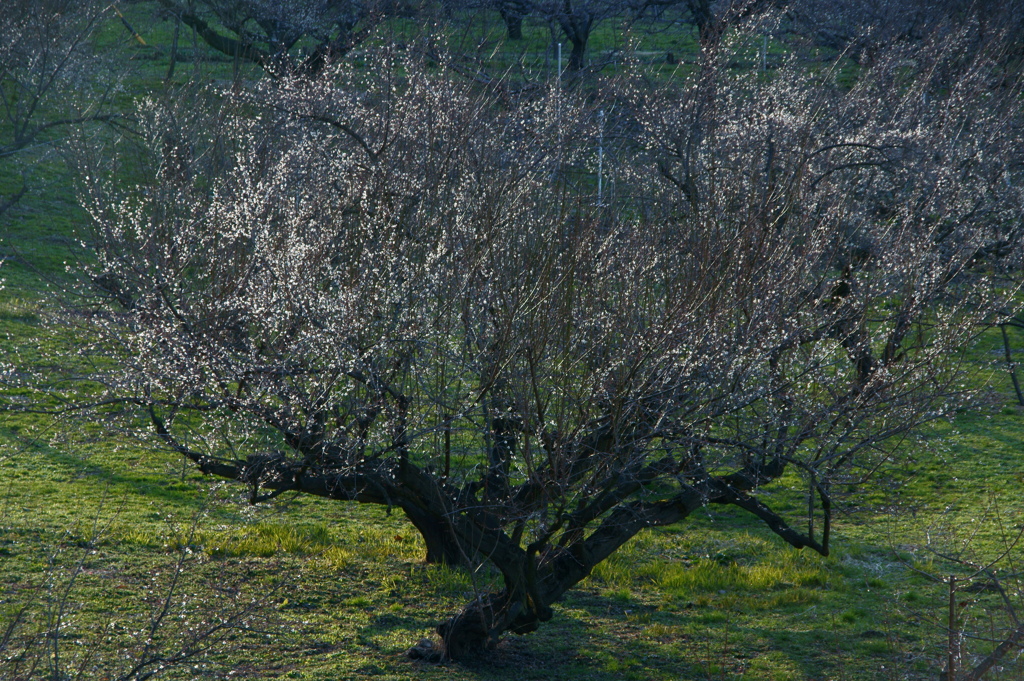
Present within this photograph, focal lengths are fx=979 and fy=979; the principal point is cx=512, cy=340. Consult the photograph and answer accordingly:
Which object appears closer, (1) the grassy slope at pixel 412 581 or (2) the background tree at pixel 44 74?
(1) the grassy slope at pixel 412 581

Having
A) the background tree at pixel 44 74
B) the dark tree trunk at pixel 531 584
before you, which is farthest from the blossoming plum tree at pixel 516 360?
the background tree at pixel 44 74

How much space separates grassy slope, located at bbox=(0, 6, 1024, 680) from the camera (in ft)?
23.6

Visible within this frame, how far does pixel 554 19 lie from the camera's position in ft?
81.0

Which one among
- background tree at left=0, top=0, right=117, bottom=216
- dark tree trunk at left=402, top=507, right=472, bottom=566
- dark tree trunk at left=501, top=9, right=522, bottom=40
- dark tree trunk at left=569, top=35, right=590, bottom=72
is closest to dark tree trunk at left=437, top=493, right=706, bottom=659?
dark tree trunk at left=402, top=507, right=472, bottom=566

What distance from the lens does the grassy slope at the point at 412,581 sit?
23.6 ft

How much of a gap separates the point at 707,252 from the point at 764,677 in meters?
3.17

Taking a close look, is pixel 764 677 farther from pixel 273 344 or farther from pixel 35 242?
pixel 35 242

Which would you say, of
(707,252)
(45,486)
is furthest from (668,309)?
(45,486)

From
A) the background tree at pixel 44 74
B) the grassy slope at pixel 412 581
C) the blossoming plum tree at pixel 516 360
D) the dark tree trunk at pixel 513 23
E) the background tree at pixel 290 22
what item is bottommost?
the grassy slope at pixel 412 581

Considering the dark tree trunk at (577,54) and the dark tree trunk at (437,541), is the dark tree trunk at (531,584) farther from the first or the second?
the dark tree trunk at (577,54)

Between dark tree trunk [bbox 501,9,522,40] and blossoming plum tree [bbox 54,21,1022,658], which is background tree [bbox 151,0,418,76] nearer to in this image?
dark tree trunk [bbox 501,9,522,40]

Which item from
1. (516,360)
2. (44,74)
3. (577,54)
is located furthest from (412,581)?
(577,54)

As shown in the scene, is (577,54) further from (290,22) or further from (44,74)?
(44,74)

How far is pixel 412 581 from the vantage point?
873 cm
